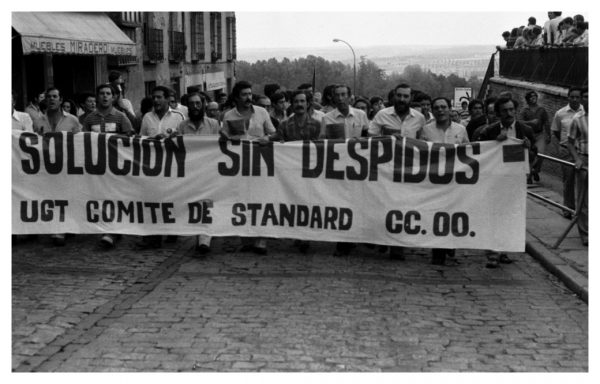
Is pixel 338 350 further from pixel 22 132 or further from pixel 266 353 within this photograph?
pixel 22 132

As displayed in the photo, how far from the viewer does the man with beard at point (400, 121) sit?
9.37 m

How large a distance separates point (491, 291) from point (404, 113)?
240 centimetres

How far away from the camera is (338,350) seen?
6059 millimetres

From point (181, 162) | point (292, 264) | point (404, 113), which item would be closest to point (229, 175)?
point (181, 162)

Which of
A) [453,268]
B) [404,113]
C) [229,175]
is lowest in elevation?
[453,268]

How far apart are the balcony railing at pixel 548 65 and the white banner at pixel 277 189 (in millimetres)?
9662

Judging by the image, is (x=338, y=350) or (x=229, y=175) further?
(x=229, y=175)

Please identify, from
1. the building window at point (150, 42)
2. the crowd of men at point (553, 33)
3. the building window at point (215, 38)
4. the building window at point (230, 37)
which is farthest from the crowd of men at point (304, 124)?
the building window at point (230, 37)

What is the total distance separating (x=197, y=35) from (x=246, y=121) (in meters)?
30.3

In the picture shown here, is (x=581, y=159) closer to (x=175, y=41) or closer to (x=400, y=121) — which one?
(x=400, y=121)

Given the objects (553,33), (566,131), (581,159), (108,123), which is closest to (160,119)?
(108,123)

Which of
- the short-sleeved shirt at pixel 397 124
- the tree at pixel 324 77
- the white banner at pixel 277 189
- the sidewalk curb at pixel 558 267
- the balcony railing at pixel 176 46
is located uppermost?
the balcony railing at pixel 176 46

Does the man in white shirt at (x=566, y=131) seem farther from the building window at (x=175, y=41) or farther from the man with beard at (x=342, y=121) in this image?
the building window at (x=175, y=41)

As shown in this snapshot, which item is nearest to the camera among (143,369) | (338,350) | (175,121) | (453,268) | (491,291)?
(143,369)
